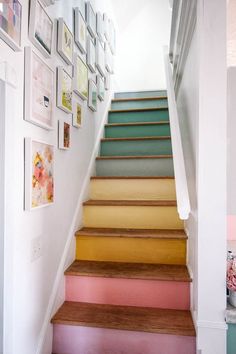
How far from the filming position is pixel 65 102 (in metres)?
1.66

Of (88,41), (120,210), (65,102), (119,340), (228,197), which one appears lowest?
(119,340)

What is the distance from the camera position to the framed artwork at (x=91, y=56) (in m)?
2.24

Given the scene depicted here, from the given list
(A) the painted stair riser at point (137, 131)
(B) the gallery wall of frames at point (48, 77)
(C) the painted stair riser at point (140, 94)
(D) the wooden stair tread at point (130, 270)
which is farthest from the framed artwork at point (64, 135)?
(C) the painted stair riser at point (140, 94)

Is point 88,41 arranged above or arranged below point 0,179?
above

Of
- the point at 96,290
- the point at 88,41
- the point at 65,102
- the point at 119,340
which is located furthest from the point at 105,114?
the point at 119,340

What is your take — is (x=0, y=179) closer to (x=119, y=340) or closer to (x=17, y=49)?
(x=17, y=49)

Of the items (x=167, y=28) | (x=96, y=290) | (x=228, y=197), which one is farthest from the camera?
(x=167, y=28)

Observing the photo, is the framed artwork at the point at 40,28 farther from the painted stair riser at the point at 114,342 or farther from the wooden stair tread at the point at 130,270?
the painted stair riser at the point at 114,342

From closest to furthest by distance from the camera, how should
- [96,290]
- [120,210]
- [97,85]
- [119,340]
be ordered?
[119,340], [96,290], [120,210], [97,85]

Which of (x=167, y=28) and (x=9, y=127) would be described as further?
(x=167, y=28)

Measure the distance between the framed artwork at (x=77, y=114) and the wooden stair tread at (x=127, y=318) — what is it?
1.26m

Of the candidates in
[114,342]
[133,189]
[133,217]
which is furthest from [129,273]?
[133,189]

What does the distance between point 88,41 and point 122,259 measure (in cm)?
184

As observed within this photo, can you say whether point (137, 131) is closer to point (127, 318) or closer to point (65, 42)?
point (65, 42)
